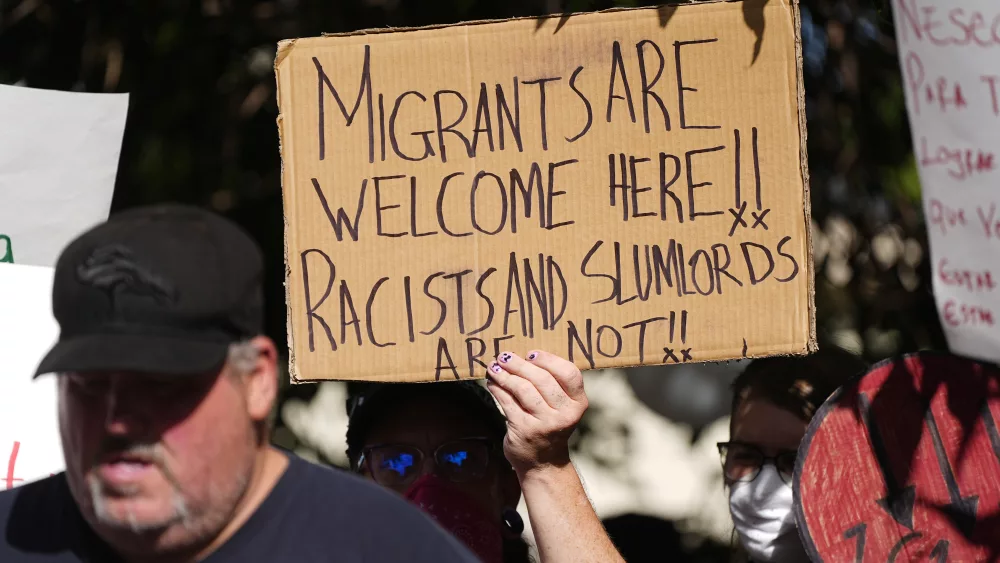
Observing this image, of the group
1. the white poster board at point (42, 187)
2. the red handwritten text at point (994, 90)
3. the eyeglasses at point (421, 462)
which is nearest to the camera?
the red handwritten text at point (994, 90)

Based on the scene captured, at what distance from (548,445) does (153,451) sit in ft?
3.13

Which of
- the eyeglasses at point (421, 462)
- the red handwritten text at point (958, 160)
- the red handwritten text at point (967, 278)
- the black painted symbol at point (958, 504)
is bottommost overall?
the black painted symbol at point (958, 504)

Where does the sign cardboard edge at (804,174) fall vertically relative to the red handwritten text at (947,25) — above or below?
below

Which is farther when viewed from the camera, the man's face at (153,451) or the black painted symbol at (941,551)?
the black painted symbol at (941,551)

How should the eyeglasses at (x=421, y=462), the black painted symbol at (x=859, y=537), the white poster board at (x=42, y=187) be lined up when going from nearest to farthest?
the black painted symbol at (x=859, y=537), the white poster board at (x=42, y=187), the eyeglasses at (x=421, y=462)

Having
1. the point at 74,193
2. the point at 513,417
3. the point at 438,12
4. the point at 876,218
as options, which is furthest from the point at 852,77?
the point at 74,193

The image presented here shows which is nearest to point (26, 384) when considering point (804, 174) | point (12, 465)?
point (12, 465)

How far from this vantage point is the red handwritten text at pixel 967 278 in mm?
2223

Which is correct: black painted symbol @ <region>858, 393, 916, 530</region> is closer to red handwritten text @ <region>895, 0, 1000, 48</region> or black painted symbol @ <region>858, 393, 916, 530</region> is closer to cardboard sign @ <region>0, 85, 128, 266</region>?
red handwritten text @ <region>895, 0, 1000, 48</region>

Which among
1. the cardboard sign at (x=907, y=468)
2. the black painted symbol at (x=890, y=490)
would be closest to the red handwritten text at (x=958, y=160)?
the cardboard sign at (x=907, y=468)

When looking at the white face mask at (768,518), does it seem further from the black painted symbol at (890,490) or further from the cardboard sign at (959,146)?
the cardboard sign at (959,146)

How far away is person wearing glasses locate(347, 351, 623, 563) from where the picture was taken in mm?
2201

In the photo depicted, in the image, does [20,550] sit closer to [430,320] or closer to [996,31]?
[430,320]

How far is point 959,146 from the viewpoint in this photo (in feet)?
7.30
